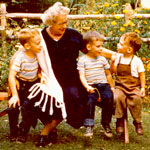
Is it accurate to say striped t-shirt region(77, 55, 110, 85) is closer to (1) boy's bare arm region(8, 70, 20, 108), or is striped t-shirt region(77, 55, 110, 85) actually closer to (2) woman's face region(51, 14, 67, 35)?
(2) woman's face region(51, 14, 67, 35)

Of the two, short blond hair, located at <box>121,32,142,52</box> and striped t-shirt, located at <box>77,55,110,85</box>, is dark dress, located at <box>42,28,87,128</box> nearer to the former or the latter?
striped t-shirt, located at <box>77,55,110,85</box>

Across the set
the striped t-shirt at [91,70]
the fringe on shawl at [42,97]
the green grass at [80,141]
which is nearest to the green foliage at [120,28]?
the green grass at [80,141]

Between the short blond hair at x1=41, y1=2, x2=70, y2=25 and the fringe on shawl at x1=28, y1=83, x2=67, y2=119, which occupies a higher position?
the short blond hair at x1=41, y1=2, x2=70, y2=25

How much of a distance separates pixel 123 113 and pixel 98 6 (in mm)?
3880

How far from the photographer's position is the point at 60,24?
4.24 meters

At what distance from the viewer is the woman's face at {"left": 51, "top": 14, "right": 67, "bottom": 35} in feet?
13.8

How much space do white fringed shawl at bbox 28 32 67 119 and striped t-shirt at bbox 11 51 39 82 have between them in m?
0.09

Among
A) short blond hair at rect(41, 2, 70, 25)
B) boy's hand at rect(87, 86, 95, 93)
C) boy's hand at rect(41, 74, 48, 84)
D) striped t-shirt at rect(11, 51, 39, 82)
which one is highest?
short blond hair at rect(41, 2, 70, 25)

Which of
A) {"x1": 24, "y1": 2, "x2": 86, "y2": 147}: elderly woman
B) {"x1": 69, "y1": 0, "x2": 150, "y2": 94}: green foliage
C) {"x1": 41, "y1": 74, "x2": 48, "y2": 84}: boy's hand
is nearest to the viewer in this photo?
{"x1": 24, "y1": 2, "x2": 86, "y2": 147}: elderly woman

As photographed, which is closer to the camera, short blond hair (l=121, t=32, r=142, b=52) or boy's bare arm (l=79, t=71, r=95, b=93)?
boy's bare arm (l=79, t=71, r=95, b=93)

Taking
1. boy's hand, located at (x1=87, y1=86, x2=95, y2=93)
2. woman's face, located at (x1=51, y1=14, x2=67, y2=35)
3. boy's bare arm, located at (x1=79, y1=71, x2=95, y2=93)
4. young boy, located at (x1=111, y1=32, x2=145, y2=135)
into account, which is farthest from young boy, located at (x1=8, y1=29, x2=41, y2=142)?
young boy, located at (x1=111, y1=32, x2=145, y2=135)

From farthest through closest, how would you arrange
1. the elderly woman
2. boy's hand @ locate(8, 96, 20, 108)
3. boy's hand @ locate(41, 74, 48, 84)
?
boy's hand @ locate(41, 74, 48, 84) < the elderly woman < boy's hand @ locate(8, 96, 20, 108)

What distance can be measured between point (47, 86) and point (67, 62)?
0.42 metres

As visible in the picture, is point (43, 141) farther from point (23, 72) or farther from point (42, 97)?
point (23, 72)
